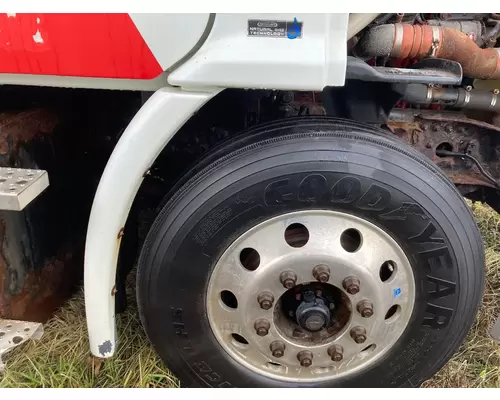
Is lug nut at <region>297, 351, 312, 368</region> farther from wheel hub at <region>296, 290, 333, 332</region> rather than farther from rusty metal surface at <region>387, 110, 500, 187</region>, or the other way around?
rusty metal surface at <region>387, 110, 500, 187</region>

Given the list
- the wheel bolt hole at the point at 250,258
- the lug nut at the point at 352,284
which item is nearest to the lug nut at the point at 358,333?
the lug nut at the point at 352,284

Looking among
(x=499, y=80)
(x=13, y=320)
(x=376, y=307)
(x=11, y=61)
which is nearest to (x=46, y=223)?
(x=13, y=320)

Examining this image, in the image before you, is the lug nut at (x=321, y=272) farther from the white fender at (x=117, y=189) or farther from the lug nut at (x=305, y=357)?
the white fender at (x=117, y=189)

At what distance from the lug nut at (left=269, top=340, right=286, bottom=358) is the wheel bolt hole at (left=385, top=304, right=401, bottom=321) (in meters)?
0.36

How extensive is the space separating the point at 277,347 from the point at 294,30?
1030 millimetres

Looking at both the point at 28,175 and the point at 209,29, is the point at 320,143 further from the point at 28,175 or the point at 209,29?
the point at 28,175

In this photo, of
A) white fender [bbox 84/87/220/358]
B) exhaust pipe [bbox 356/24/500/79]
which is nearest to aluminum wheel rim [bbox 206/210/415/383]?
white fender [bbox 84/87/220/358]

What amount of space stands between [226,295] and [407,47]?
3.41 feet

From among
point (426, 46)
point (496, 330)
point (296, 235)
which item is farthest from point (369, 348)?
point (426, 46)

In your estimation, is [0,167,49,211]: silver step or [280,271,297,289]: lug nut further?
[280,271,297,289]: lug nut

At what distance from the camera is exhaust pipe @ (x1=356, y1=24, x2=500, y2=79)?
1819 millimetres

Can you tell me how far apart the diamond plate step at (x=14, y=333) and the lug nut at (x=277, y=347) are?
0.85 metres

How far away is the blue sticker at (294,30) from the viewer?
4.66 ft

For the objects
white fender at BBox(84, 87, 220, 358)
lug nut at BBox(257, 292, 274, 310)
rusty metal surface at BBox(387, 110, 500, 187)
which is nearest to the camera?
white fender at BBox(84, 87, 220, 358)
